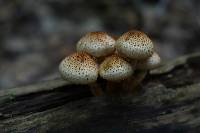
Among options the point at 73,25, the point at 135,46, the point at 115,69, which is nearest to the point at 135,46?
the point at 135,46

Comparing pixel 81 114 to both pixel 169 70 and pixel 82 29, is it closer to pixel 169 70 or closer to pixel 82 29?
pixel 169 70

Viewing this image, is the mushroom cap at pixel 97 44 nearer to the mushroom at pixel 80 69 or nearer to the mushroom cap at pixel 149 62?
the mushroom at pixel 80 69

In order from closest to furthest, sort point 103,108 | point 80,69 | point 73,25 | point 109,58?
point 80,69, point 109,58, point 103,108, point 73,25

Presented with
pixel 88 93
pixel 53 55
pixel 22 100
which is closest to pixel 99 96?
pixel 88 93

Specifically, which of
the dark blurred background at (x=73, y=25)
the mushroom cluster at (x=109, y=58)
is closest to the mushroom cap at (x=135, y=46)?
the mushroom cluster at (x=109, y=58)

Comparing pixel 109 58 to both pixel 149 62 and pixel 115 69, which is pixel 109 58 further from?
pixel 149 62

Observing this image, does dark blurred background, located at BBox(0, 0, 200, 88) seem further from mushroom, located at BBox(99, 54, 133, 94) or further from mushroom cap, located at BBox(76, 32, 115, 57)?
mushroom, located at BBox(99, 54, 133, 94)
